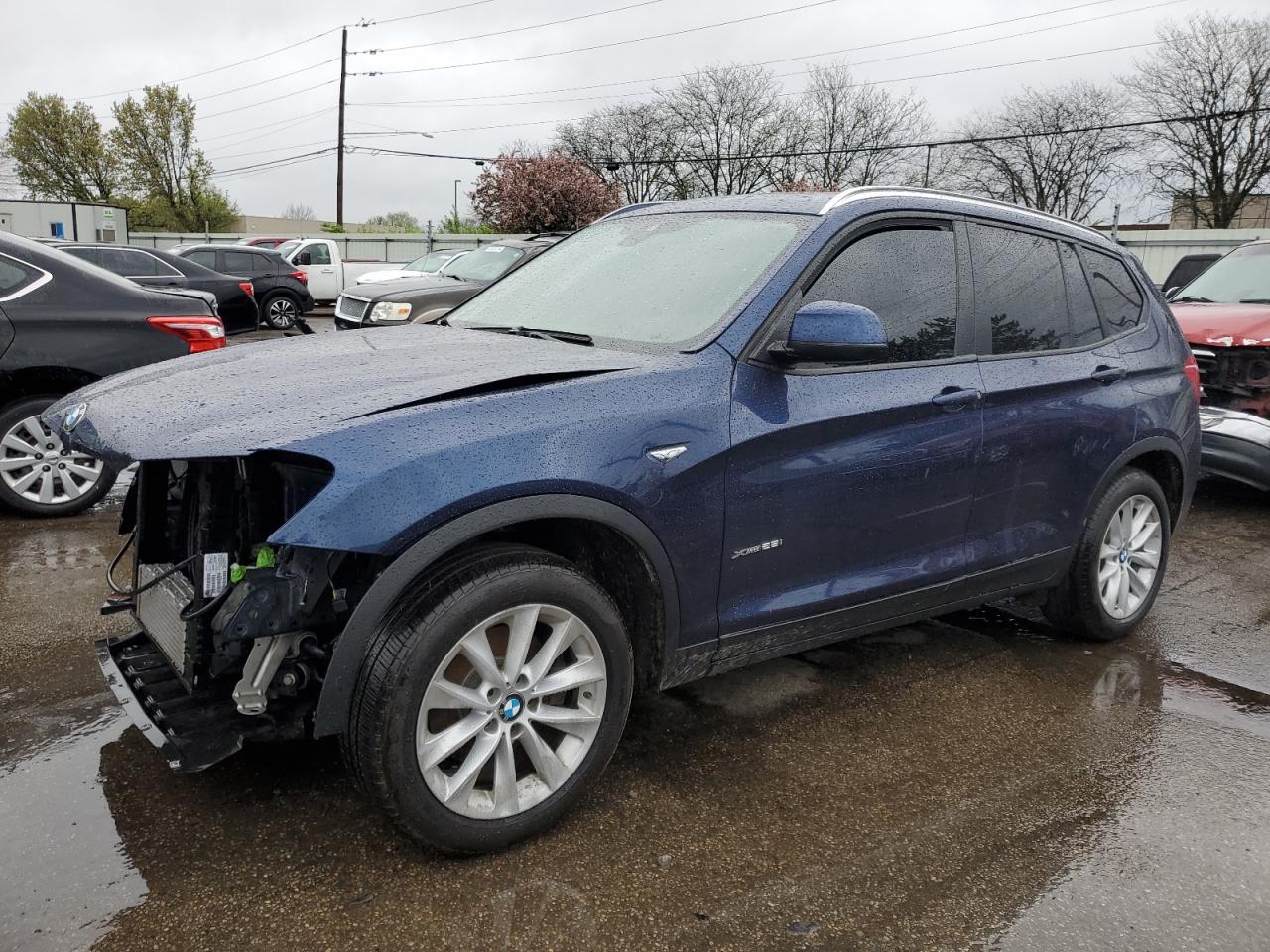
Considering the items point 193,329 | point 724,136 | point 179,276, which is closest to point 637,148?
point 724,136

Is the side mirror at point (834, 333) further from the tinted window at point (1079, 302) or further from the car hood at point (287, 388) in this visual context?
the tinted window at point (1079, 302)

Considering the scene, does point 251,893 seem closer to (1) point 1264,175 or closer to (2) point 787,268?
(2) point 787,268

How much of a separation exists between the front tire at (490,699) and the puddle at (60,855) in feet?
2.23

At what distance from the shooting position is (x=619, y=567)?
277 cm

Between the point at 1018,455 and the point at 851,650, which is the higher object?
the point at 1018,455

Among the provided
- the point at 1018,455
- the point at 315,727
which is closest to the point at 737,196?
the point at 1018,455

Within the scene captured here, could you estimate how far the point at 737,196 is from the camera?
3826 mm

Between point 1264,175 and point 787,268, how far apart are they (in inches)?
1799

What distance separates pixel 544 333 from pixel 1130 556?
2.76 meters

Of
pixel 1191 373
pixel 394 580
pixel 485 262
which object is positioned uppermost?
pixel 485 262

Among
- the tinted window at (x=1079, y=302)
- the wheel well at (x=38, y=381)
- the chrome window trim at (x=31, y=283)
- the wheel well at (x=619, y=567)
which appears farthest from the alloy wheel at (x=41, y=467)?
the tinted window at (x=1079, y=302)

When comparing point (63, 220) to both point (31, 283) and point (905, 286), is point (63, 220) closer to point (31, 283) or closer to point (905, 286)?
point (31, 283)

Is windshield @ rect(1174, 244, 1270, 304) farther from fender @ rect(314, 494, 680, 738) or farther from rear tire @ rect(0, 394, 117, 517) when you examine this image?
rear tire @ rect(0, 394, 117, 517)

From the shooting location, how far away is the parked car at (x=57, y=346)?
548 centimetres
